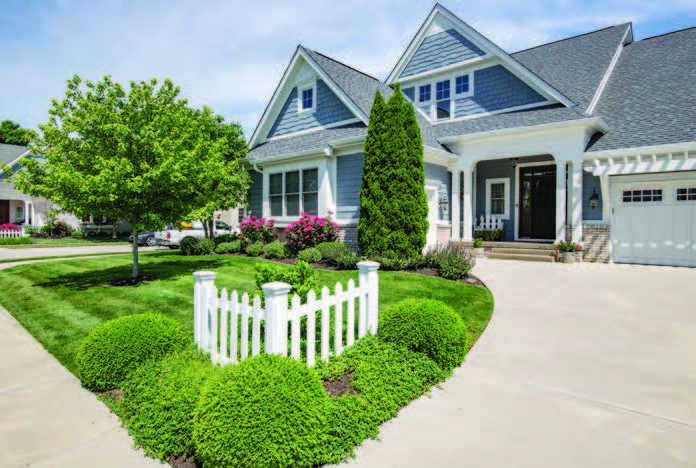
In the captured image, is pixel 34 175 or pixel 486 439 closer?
pixel 486 439

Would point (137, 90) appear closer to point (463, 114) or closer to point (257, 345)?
point (257, 345)

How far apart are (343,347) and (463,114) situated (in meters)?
13.0

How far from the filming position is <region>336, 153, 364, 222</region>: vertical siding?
42.3ft

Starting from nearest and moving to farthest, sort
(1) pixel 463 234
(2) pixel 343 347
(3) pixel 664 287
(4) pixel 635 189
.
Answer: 1. (2) pixel 343 347
2. (3) pixel 664 287
3. (4) pixel 635 189
4. (1) pixel 463 234

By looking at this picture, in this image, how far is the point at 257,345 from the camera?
3641mm

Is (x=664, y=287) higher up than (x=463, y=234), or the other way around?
(x=463, y=234)

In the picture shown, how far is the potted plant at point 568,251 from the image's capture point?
11.5 meters

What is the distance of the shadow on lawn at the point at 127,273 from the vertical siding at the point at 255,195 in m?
4.43

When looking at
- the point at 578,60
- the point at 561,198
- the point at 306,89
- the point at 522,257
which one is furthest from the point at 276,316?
the point at 578,60

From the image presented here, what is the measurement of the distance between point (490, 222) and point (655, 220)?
201 inches

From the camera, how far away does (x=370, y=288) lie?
14.8ft

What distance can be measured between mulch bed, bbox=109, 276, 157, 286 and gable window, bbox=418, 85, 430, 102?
1249cm

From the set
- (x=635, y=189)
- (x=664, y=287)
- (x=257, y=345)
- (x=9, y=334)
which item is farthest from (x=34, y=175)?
(x=635, y=189)

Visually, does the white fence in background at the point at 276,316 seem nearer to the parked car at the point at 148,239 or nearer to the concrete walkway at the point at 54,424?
the concrete walkway at the point at 54,424
